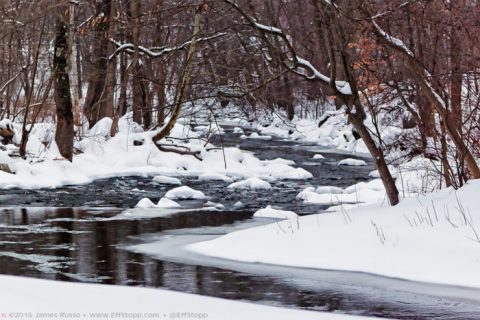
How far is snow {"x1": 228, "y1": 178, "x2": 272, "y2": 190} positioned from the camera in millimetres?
16875

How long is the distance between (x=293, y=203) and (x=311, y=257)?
573cm

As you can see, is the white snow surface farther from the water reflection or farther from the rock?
the water reflection

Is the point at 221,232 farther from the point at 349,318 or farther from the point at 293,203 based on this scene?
Result: the point at 349,318

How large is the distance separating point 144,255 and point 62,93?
11.1 meters

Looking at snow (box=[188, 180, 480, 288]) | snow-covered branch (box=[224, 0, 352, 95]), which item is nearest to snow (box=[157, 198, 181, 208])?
snow (box=[188, 180, 480, 288])

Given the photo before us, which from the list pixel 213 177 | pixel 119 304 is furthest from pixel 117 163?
pixel 119 304

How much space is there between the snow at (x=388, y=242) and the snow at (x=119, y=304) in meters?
2.16

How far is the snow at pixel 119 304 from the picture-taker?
16.8 ft

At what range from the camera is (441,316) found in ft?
19.8

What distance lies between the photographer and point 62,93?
765 inches

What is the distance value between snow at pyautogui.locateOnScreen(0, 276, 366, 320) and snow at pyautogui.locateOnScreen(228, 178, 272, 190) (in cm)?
1017

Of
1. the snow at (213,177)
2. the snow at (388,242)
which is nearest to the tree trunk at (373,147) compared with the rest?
the snow at (388,242)

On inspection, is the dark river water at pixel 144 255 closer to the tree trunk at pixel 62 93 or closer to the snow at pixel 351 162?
the tree trunk at pixel 62 93

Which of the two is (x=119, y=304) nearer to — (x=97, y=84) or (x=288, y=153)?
(x=97, y=84)
